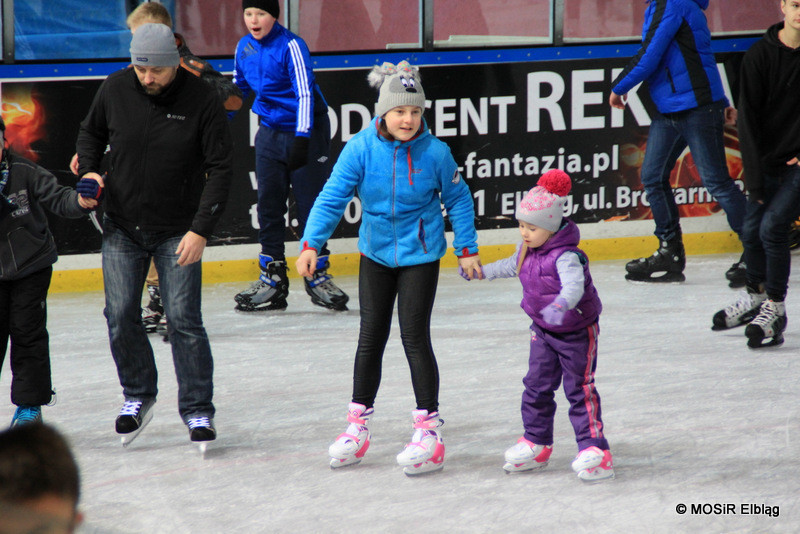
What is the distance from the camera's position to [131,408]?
3908 mm

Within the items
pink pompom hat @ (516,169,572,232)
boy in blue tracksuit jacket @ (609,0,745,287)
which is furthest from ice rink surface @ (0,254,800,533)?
pink pompom hat @ (516,169,572,232)

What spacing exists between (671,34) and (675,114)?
490mm

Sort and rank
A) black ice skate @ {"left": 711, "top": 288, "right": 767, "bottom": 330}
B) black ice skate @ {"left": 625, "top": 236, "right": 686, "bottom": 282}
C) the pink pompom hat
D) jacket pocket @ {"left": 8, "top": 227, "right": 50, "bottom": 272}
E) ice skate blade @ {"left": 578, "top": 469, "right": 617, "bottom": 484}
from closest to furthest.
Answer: the pink pompom hat < ice skate blade @ {"left": 578, "top": 469, "right": 617, "bottom": 484} < jacket pocket @ {"left": 8, "top": 227, "right": 50, "bottom": 272} < black ice skate @ {"left": 711, "top": 288, "right": 767, "bottom": 330} < black ice skate @ {"left": 625, "top": 236, "right": 686, "bottom": 282}

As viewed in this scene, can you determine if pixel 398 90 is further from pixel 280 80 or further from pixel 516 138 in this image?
pixel 516 138

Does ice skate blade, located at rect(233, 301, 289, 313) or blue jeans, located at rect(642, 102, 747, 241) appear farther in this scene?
blue jeans, located at rect(642, 102, 747, 241)

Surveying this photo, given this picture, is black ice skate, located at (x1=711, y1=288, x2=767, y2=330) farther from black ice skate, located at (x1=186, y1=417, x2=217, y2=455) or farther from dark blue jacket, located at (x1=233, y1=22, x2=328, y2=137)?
black ice skate, located at (x1=186, y1=417, x2=217, y2=455)

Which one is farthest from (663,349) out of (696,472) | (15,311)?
(15,311)

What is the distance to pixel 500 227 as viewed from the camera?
7438mm

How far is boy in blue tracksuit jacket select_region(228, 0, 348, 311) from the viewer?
5797 millimetres

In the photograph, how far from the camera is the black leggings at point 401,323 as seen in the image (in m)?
3.66

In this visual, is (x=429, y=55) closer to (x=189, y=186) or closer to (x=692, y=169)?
(x=692, y=169)

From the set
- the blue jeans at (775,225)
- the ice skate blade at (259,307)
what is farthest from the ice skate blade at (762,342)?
the ice skate blade at (259,307)

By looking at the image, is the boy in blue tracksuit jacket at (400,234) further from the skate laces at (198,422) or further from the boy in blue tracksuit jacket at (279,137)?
the boy in blue tracksuit jacket at (279,137)

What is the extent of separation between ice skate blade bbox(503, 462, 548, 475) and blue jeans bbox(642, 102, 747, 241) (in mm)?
3165
